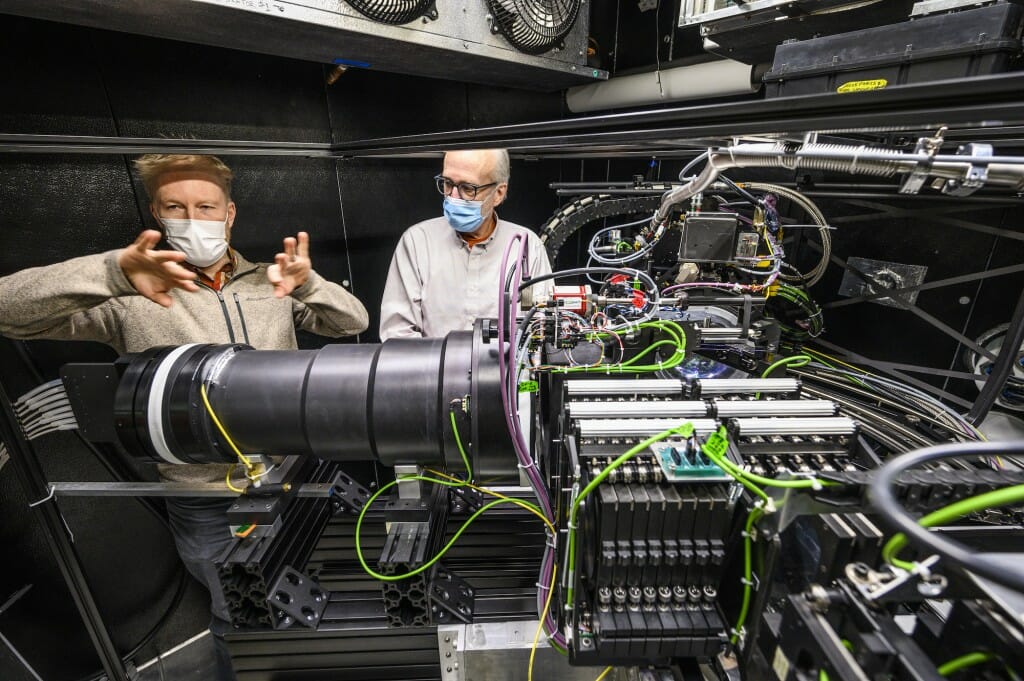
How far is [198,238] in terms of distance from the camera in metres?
1.24

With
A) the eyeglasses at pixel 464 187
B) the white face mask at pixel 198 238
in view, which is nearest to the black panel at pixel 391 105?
the eyeglasses at pixel 464 187

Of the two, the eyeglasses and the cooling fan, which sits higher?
the cooling fan

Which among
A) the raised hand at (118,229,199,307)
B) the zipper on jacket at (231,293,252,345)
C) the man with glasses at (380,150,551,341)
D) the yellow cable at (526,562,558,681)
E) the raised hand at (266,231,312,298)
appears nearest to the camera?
the yellow cable at (526,562,558,681)

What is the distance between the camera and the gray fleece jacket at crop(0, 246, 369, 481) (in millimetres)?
1017

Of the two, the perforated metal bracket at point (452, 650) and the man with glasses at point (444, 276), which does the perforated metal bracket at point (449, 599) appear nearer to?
the perforated metal bracket at point (452, 650)

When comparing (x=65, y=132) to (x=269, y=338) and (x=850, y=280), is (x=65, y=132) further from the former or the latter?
(x=850, y=280)

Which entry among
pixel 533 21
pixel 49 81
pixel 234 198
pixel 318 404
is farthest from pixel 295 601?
pixel 533 21

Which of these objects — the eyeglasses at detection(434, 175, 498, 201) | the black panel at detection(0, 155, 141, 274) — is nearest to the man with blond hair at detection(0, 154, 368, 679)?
the black panel at detection(0, 155, 141, 274)

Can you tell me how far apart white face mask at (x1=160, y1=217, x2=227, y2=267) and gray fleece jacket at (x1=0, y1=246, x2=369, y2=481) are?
3.9 inches

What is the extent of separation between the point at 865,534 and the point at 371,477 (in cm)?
230

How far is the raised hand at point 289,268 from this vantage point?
1131 millimetres

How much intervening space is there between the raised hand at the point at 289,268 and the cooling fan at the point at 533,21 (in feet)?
3.81

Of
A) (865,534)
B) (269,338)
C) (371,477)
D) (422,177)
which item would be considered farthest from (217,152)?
(371,477)

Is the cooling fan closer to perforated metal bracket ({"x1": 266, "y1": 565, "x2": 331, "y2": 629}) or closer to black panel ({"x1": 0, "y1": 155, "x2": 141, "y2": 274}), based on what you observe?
black panel ({"x1": 0, "y1": 155, "x2": 141, "y2": 274})
